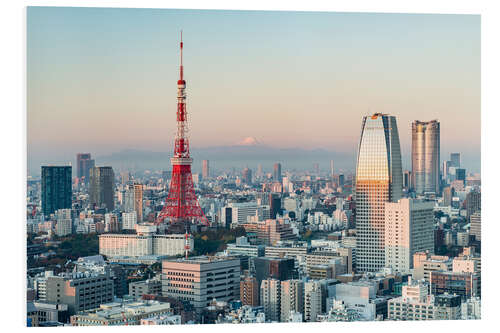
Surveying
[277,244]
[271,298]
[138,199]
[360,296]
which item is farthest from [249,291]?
[138,199]

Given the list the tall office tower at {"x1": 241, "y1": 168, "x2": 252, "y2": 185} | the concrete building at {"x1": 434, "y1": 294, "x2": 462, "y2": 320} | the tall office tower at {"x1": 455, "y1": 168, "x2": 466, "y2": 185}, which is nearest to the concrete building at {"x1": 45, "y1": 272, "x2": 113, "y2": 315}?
the tall office tower at {"x1": 241, "y1": 168, "x2": 252, "y2": 185}

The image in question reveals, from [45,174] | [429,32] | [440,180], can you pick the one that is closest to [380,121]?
[440,180]

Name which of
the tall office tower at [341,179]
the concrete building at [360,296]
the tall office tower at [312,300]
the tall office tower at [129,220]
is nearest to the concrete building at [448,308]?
the concrete building at [360,296]

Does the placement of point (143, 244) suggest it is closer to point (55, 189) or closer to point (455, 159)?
point (55, 189)

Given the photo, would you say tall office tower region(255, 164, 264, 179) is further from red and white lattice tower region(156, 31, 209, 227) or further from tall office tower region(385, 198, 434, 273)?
tall office tower region(385, 198, 434, 273)

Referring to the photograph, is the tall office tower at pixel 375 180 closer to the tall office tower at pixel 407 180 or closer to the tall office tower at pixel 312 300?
the tall office tower at pixel 407 180

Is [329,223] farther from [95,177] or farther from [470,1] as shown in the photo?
[470,1]

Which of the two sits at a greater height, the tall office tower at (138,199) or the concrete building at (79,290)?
the tall office tower at (138,199)
